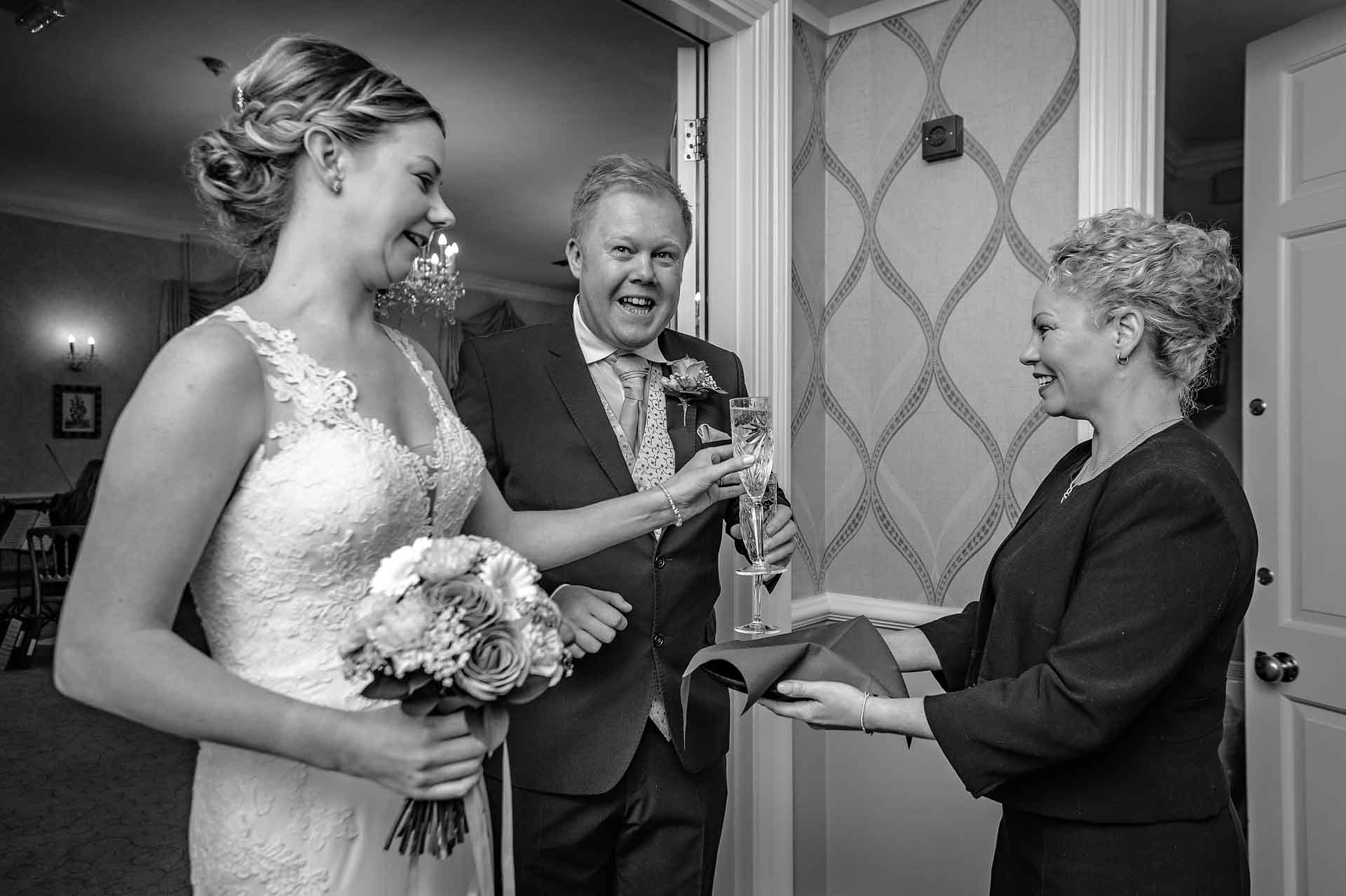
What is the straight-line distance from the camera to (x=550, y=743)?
1861mm

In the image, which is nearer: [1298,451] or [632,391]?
[632,391]

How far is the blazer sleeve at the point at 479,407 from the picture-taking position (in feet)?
6.55

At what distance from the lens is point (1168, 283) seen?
5.19 ft

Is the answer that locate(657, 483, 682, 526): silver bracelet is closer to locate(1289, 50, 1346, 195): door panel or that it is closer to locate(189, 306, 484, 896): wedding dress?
locate(189, 306, 484, 896): wedding dress

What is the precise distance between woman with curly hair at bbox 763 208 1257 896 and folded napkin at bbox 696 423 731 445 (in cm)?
55

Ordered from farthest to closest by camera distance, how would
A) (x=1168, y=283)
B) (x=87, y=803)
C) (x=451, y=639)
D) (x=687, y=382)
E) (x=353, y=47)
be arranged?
(x=353, y=47) → (x=87, y=803) → (x=687, y=382) → (x=1168, y=283) → (x=451, y=639)

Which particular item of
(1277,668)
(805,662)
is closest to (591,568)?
(805,662)

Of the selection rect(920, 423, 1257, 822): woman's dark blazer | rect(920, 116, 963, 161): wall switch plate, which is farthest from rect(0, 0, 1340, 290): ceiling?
rect(920, 423, 1257, 822): woman's dark blazer

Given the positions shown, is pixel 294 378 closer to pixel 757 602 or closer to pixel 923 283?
pixel 757 602

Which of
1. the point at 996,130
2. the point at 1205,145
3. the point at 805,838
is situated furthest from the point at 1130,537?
the point at 1205,145

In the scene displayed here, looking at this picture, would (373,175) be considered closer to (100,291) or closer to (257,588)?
(257,588)

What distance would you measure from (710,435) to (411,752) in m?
1.02

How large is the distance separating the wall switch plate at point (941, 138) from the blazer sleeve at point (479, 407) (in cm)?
162

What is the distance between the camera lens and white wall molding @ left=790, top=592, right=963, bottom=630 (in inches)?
116
